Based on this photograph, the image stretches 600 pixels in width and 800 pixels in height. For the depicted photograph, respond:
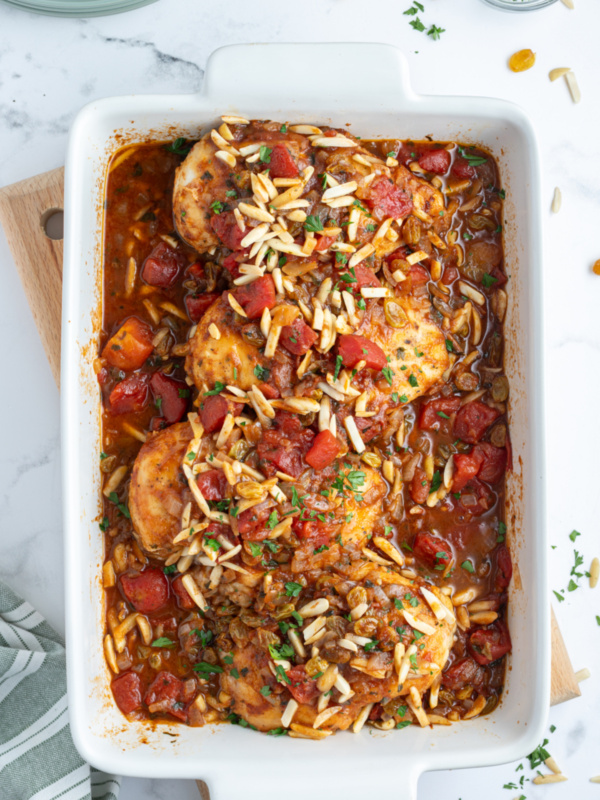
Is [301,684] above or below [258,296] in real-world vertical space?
below

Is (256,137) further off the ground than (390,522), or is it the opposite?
(256,137)

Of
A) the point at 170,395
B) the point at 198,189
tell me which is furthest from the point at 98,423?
the point at 198,189

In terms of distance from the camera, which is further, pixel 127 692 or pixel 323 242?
pixel 127 692

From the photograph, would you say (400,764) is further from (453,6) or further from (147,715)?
(453,6)

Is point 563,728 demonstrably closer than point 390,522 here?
No

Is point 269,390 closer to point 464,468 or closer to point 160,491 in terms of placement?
point 160,491

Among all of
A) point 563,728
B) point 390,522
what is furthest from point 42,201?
point 563,728

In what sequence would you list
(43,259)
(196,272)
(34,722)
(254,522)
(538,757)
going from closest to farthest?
(254,522) < (196,272) < (34,722) < (43,259) < (538,757)
